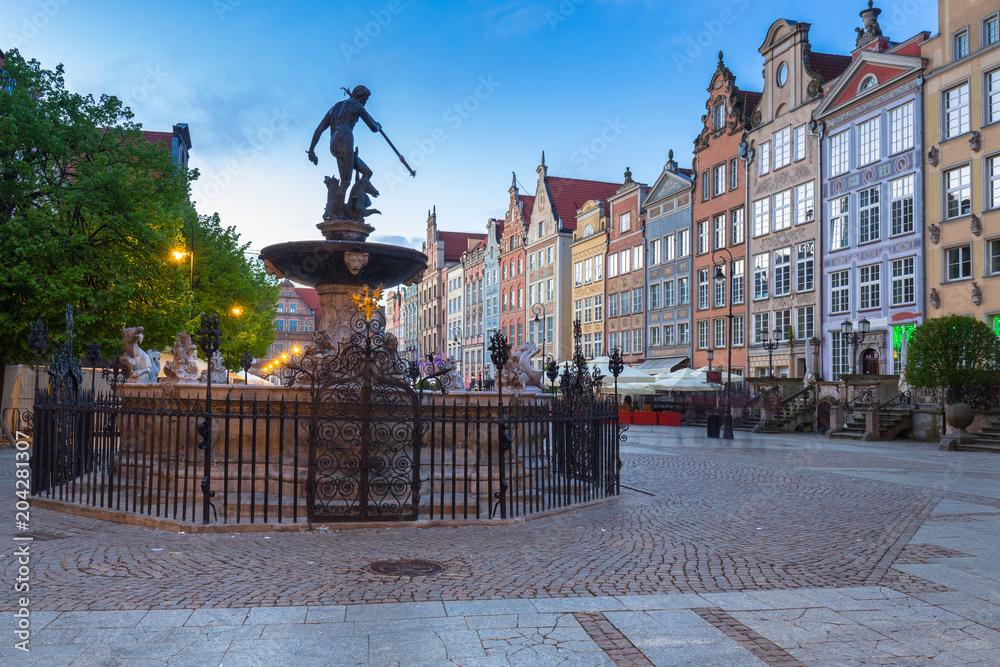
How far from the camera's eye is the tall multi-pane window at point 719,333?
44.1m

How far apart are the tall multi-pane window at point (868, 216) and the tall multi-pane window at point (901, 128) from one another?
6.10 ft

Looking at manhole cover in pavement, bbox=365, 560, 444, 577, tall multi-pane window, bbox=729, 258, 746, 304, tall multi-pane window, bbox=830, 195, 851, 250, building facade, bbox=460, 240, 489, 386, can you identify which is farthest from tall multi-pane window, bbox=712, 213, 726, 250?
manhole cover in pavement, bbox=365, 560, 444, 577

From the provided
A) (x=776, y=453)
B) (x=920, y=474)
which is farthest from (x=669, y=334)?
(x=920, y=474)

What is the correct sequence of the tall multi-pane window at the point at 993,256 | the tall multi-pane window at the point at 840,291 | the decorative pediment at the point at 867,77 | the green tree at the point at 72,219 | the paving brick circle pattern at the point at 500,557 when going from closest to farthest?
1. the paving brick circle pattern at the point at 500,557
2. the green tree at the point at 72,219
3. the tall multi-pane window at the point at 993,256
4. the decorative pediment at the point at 867,77
5. the tall multi-pane window at the point at 840,291

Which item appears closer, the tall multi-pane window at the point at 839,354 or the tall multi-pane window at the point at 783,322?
the tall multi-pane window at the point at 839,354

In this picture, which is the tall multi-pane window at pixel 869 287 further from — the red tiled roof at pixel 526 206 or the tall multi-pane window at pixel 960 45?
the red tiled roof at pixel 526 206

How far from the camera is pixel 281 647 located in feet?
16.3

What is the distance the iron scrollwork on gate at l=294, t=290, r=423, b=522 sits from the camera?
9.25 metres

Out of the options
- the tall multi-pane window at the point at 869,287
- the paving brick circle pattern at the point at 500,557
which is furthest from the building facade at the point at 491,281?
the paving brick circle pattern at the point at 500,557

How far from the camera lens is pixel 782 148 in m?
40.1

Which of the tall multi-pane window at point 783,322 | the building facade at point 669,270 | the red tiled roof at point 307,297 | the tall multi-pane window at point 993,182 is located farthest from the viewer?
the red tiled roof at point 307,297

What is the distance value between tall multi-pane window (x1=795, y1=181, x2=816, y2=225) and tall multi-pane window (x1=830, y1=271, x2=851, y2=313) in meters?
3.21

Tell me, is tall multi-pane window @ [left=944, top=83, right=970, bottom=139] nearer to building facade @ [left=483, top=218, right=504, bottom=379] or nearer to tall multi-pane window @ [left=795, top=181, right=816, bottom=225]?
tall multi-pane window @ [left=795, top=181, right=816, bottom=225]

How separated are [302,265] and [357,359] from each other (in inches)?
151
